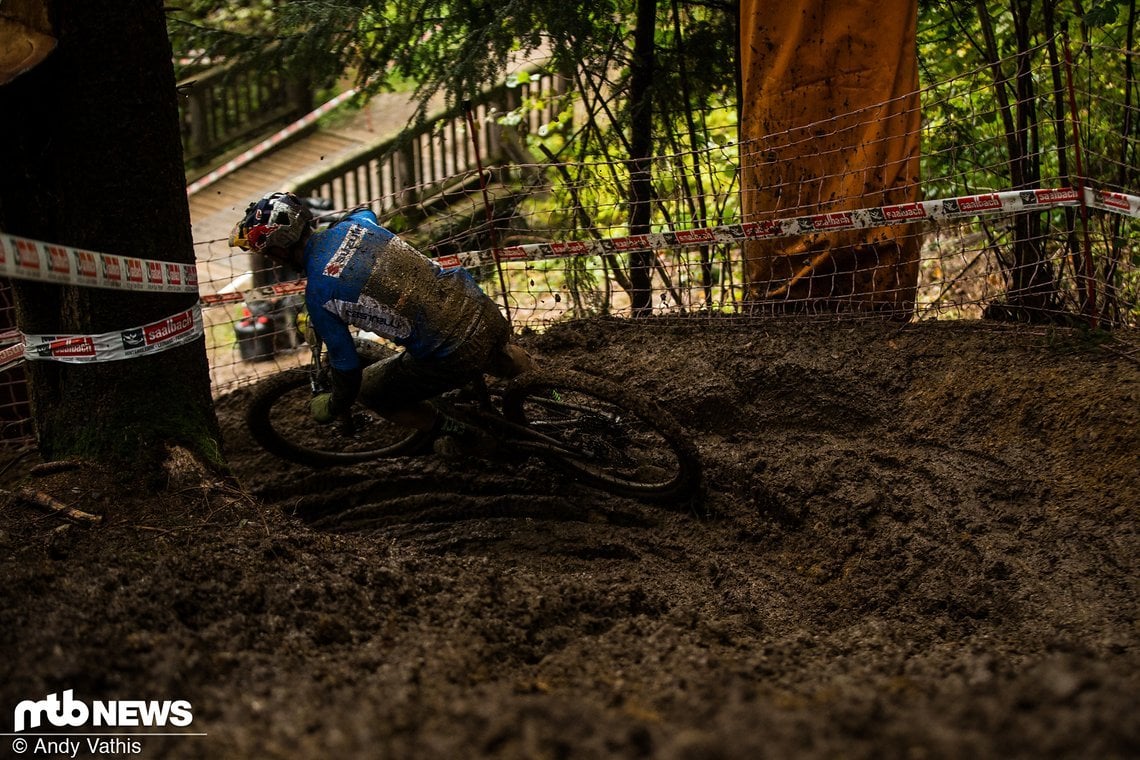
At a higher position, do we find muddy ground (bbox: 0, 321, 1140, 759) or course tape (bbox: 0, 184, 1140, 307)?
course tape (bbox: 0, 184, 1140, 307)

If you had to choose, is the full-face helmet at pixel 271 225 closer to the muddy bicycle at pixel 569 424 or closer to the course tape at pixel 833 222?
the muddy bicycle at pixel 569 424

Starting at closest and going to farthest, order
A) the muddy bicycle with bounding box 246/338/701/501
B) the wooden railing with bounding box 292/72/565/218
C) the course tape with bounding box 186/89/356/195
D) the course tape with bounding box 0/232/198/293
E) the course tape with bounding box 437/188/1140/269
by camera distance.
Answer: the course tape with bounding box 0/232/198/293 → the muddy bicycle with bounding box 246/338/701/501 → the course tape with bounding box 437/188/1140/269 → the wooden railing with bounding box 292/72/565/218 → the course tape with bounding box 186/89/356/195

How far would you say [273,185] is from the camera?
16.1 m

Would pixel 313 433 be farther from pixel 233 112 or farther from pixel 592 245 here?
pixel 233 112

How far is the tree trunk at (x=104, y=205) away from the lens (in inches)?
204

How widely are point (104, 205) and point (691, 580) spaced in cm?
363

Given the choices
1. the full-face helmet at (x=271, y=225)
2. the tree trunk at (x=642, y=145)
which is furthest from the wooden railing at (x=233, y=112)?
the full-face helmet at (x=271, y=225)

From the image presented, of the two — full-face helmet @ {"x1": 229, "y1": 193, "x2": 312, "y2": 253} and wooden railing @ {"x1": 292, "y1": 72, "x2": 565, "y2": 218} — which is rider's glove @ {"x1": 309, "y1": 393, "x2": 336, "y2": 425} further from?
wooden railing @ {"x1": 292, "y1": 72, "x2": 565, "y2": 218}

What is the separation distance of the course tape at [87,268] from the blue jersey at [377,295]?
2.55 feet

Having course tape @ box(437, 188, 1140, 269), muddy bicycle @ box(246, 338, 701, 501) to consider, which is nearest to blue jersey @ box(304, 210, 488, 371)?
muddy bicycle @ box(246, 338, 701, 501)

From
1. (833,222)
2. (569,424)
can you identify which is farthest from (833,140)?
(569,424)

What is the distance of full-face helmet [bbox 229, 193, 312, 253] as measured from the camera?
5.33 meters

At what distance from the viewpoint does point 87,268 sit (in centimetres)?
489

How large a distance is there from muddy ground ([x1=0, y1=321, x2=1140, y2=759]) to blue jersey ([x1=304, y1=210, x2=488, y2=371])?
1.06 meters
